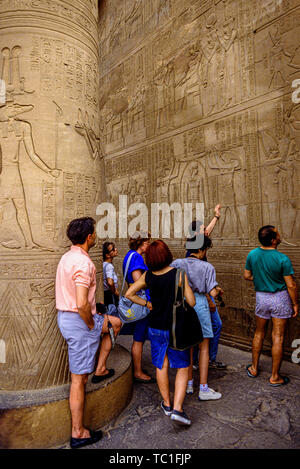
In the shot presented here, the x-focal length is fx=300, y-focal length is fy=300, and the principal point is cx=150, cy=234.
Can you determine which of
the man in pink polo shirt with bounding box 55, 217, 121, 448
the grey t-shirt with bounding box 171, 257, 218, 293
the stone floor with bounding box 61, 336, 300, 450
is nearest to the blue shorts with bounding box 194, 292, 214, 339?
the grey t-shirt with bounding box 171, 257, 218, 293

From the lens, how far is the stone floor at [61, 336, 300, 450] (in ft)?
8.36

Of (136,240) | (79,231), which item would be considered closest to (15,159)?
(79,231)

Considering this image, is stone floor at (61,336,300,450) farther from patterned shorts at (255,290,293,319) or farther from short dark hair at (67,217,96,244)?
short dark hair at (67,217,96,244)

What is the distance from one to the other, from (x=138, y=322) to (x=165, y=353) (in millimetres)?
924

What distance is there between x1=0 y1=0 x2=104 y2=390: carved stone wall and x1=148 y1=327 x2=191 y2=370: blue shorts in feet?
2.97

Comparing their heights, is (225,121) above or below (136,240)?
above

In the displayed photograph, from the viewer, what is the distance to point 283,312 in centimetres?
359

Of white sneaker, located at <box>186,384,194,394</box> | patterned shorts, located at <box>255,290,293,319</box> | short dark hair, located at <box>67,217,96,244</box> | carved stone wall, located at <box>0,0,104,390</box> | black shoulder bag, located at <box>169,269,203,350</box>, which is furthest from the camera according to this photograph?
patterned shorts, located at <box>255,290,293,319</box>

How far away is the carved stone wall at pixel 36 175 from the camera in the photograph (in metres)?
2.84

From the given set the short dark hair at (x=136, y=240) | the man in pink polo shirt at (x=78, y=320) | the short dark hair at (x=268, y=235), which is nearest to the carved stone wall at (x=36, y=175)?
the man in pink polo shirt at (x=78, y=320)

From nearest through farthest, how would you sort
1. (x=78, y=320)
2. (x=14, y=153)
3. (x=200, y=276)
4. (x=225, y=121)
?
(x=78, y=320)
(x=14, y=153)
(x=200, y=276)
(x=225, y=121)

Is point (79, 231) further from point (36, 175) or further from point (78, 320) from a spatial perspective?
point (36, 175)

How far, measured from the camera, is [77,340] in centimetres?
243

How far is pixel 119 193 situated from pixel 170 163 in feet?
7.67
